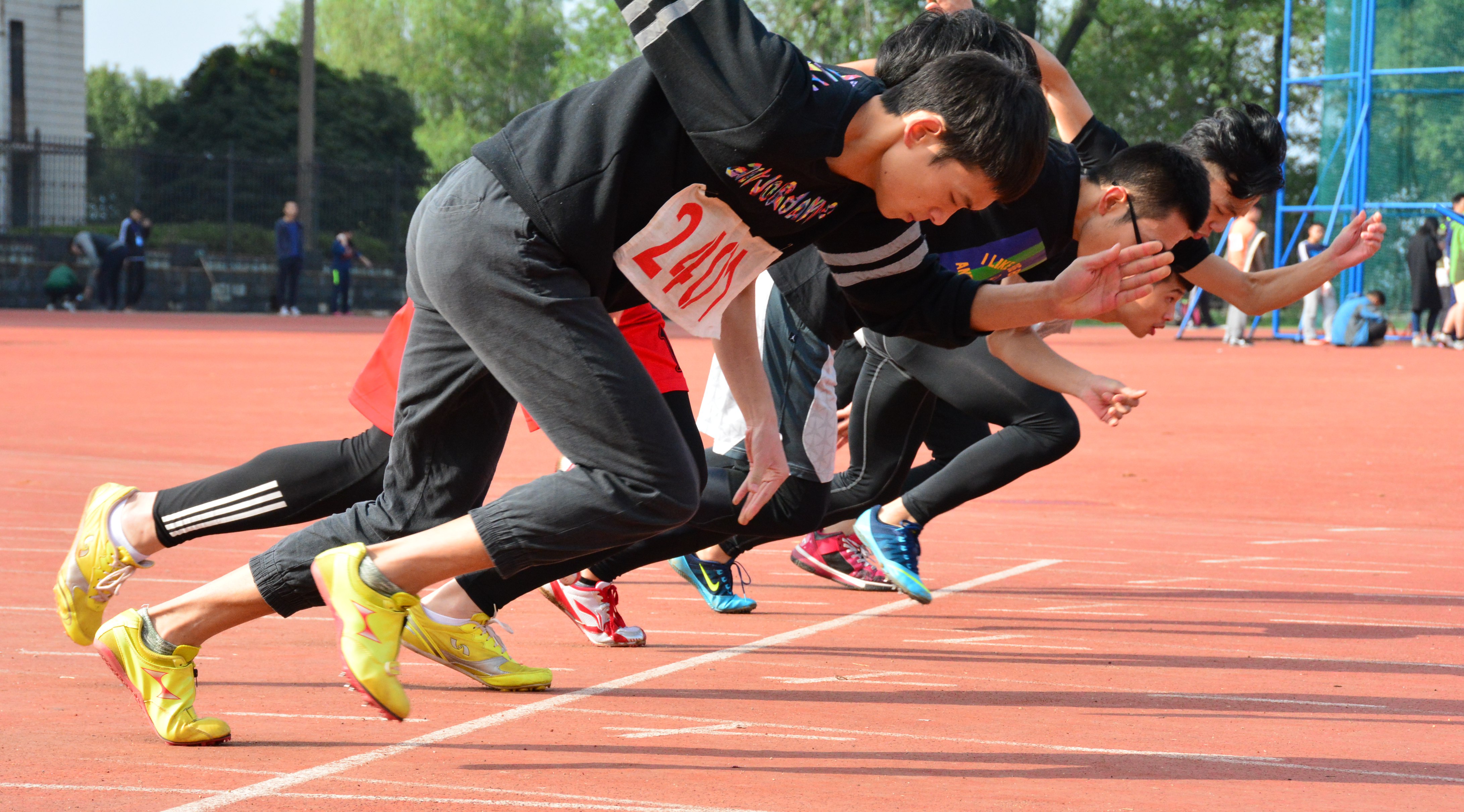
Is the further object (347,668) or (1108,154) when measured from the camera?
(1108,154)

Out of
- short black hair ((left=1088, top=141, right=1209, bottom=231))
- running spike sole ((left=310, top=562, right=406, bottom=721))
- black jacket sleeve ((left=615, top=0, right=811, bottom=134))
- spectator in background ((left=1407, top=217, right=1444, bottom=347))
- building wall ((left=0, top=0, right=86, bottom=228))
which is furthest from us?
building wall ((left=0, top=0, right=86, bottom=228))

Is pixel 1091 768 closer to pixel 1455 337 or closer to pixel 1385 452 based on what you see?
pixel 1385 452

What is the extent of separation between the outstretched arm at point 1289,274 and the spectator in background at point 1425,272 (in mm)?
18144

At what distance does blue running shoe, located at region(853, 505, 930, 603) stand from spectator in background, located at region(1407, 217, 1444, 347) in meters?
18.5

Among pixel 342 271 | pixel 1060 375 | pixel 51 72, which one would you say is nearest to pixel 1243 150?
pixel 1060 375

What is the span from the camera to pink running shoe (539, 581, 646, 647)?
4547mm

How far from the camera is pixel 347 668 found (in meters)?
2.88

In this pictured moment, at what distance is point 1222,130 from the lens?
4.91 meters

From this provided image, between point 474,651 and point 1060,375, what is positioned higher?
point 1060,375

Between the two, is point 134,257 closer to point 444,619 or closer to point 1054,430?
point 1054,430

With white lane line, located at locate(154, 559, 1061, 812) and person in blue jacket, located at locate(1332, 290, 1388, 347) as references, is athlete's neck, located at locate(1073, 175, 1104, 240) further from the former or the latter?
person in blue jacket, located at locate(1332, 290, 1388, 347)

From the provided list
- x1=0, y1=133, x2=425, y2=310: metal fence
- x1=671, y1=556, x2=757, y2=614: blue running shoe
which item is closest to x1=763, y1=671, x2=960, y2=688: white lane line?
x1=671, y1=556, x2=757, y2=614: blue running shoe

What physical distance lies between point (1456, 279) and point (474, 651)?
2049 centimetres

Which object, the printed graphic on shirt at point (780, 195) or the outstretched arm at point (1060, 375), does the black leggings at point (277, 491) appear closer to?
the printed graphic on shirt at point (780, 195)
